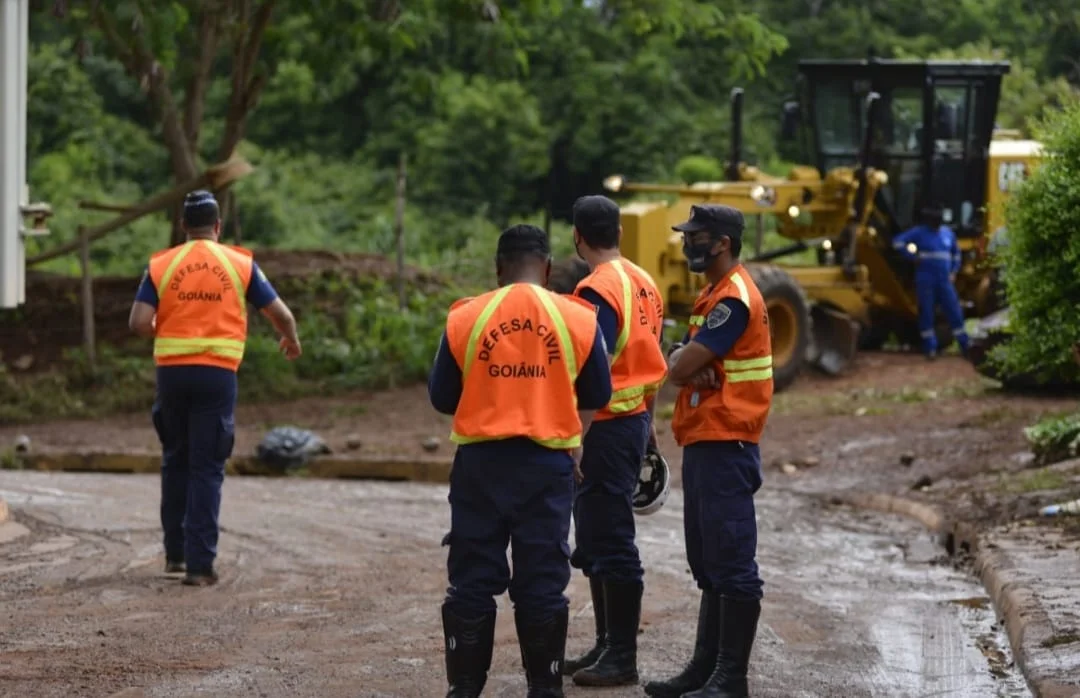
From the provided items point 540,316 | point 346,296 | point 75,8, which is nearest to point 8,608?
point 540,316

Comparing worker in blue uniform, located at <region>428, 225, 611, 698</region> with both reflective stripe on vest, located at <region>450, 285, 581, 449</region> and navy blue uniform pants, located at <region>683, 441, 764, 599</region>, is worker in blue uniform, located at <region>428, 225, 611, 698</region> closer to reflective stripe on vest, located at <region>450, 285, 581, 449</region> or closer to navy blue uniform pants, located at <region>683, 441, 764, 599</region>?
reflective stripe on vest, located at <region>450, 285, 581, 449</region>

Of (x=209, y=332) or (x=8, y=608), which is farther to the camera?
(x=209, y=332)

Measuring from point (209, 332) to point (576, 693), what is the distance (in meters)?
3.21

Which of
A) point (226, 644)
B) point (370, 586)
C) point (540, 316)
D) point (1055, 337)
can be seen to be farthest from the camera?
point (1055, 337)

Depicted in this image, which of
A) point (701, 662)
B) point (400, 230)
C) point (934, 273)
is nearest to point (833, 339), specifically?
point (934, 273)

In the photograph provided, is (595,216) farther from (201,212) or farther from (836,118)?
(836,118)

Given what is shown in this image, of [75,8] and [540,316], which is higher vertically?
[75,8]

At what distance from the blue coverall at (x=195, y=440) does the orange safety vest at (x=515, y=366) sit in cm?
331

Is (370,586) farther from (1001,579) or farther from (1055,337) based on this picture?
(1055,337)

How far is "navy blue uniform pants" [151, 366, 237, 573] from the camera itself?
970 cm

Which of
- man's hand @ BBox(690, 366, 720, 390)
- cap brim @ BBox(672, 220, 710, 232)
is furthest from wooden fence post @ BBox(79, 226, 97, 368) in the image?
man's hand @ BBox(690, 366, 720, 390)

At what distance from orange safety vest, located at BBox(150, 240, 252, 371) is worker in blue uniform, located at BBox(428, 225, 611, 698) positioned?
3.18 m

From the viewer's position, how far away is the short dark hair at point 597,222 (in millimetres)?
7602

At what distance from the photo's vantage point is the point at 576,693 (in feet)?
24.4
